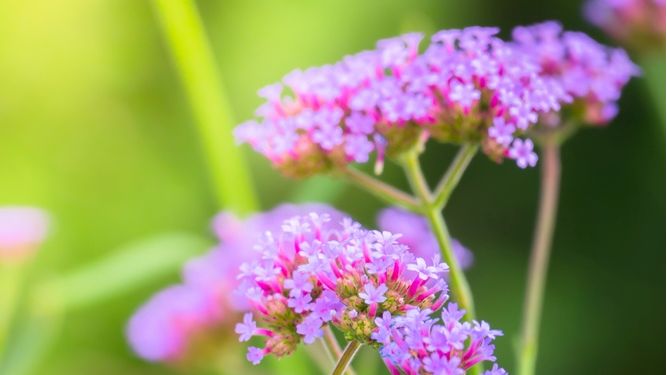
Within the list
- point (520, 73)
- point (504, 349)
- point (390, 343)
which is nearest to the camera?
point (390, 343)

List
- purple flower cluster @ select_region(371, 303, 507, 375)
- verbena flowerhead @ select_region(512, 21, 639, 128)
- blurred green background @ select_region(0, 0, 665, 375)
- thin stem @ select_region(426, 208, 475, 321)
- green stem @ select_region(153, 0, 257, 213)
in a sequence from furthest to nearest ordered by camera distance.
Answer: blurred green background @ select_region(0, 0, 665, 375), green stem @ select_region(153, 0, 257, 213), verbena flowerhead @ select_region(512, 21, 639, 128), thin stem @ select_region(426, 208, 475, 321), purple flower cluster @ select_region(371, 303, 507, 375)

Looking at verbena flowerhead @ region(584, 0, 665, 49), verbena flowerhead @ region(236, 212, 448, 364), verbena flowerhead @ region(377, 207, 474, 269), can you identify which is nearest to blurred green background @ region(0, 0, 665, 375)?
A: verbena flowerhead @ region(584, 0, 665, 49)

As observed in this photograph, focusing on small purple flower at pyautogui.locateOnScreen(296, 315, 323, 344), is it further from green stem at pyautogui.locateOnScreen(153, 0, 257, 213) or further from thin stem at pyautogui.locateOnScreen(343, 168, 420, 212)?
green stem at pyautogui.locateOnScreen(153, 0, 257, 213)

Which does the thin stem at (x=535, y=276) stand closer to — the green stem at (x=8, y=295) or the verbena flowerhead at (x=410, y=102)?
the verbena flowerhead at (x=410, y=102)

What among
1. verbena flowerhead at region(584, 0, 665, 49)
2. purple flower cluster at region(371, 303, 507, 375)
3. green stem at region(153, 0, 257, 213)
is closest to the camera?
purple flower cluster at region(371, 303, 507, 375)

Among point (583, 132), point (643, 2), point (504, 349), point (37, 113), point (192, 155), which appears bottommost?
point (504, 349)

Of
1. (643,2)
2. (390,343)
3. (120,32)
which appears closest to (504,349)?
(643,2)

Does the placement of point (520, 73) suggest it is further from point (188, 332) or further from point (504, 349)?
point (504, 349)
